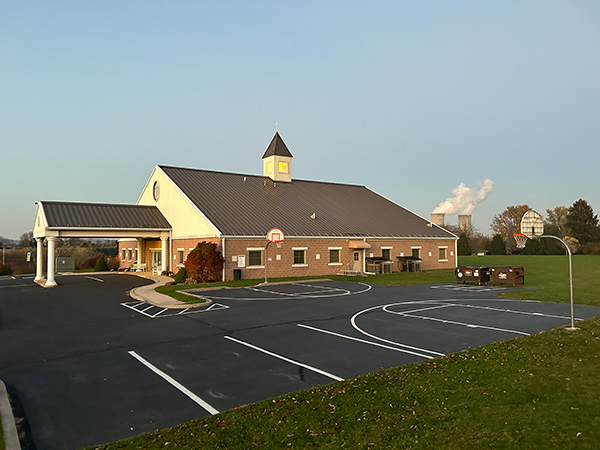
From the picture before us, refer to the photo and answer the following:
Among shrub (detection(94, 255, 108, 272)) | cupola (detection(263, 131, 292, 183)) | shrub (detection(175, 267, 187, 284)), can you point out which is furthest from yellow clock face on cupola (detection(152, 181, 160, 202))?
shrub (detection(175, 267, 187, 284))

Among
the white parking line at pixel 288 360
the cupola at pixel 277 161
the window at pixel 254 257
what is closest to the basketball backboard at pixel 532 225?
the white parking line at pixel 288 360

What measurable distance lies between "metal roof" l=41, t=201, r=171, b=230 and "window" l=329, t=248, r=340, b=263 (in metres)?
13.3

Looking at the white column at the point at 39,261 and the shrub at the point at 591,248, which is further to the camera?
the shrub at the point at 591,248

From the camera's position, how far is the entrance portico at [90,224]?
96.7 ft

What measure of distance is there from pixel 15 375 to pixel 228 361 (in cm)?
454

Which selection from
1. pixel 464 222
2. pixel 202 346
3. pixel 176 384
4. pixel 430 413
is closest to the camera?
pixel 430 413

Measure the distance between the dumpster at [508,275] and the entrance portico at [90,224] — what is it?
24473 millimetres

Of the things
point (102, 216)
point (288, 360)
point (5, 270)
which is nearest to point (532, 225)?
point (288, 360)

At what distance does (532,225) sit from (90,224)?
94.2 feet

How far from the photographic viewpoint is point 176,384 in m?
8.59

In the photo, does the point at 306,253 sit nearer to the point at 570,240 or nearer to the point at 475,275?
the point at 475,275

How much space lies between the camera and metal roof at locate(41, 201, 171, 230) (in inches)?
1202

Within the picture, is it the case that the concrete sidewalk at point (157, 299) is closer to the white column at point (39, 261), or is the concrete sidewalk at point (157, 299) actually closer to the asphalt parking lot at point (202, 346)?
the asphalt parking lot at point (202, 346)

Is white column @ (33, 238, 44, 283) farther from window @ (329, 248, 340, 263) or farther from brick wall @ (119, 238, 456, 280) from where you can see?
window @ (329, 248, 340, 263)
